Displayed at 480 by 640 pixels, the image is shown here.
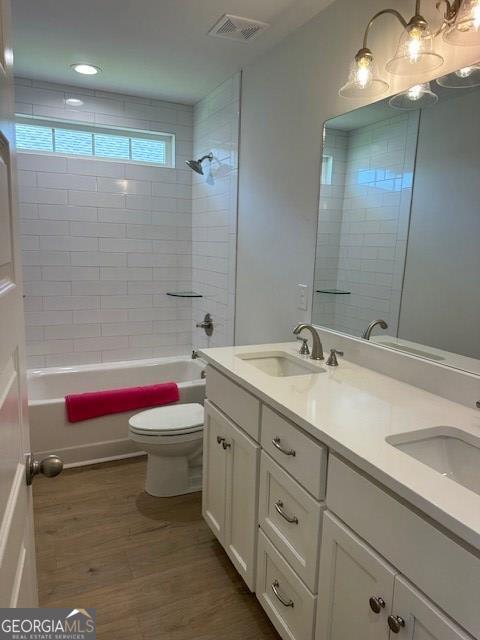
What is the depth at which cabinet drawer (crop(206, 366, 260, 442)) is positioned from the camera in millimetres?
1582

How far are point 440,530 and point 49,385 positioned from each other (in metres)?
2.98

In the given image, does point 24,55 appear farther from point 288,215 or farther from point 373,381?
point 373,381

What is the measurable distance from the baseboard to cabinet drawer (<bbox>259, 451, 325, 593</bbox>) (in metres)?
1.65

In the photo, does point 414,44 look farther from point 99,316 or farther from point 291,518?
point 99,316

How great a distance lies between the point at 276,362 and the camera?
2.07 meters

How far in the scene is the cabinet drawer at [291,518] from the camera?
125 centimetres

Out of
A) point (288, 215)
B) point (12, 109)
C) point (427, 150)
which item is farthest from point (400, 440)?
point (288, 215)

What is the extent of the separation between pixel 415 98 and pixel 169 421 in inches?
75.3

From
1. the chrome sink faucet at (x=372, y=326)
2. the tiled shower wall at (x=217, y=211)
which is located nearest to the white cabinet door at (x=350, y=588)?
the chrome sink faucet at (x=372, y=326)

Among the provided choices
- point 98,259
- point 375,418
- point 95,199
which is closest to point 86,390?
point 98,259

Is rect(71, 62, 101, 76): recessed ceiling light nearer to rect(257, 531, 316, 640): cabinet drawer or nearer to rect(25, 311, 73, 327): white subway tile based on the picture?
rect(25, 311, 73, 327): white subway tile

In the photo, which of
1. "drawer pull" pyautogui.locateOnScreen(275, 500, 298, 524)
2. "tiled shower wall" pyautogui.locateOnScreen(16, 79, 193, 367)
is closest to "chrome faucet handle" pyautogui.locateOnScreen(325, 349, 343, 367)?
"drawer pull" pyautogui.locateOnScreen(275, 500, 298, 524)

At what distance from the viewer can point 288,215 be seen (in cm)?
233

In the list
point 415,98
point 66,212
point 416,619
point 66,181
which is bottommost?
point 416,619
